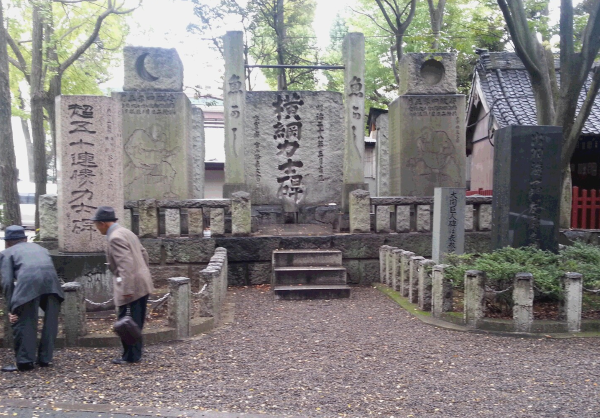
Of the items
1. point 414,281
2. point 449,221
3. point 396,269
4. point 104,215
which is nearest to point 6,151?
point 104,215

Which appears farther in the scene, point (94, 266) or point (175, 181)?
point (175, 181)

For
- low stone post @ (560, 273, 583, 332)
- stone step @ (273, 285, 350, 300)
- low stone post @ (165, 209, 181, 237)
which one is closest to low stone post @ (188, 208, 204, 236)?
low stone post @ (165, 209, 181, 237)

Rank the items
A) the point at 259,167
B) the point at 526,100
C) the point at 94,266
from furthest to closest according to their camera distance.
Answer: the point at 526,100, the point at 259,167, the point at 94,266

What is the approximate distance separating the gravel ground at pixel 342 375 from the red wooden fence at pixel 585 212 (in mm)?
7274

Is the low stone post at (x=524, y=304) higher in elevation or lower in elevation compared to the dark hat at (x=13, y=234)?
lower

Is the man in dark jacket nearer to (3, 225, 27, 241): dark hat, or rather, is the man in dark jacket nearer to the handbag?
(3, 225, 27, 241): dark hat

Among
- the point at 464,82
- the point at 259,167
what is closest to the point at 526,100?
the point at 464,82

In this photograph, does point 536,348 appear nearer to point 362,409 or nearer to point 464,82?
point 362,409

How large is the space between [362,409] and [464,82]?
74.2 feet

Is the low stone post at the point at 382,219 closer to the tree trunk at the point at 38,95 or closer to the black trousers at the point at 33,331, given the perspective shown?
the black trousers at the point at 33,331

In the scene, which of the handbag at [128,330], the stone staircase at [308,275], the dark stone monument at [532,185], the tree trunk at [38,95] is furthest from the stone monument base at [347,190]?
the tree trunk at [38,95]

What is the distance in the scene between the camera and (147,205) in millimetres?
9891

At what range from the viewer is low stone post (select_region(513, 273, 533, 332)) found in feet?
21.3

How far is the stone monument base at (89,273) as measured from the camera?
730cm
